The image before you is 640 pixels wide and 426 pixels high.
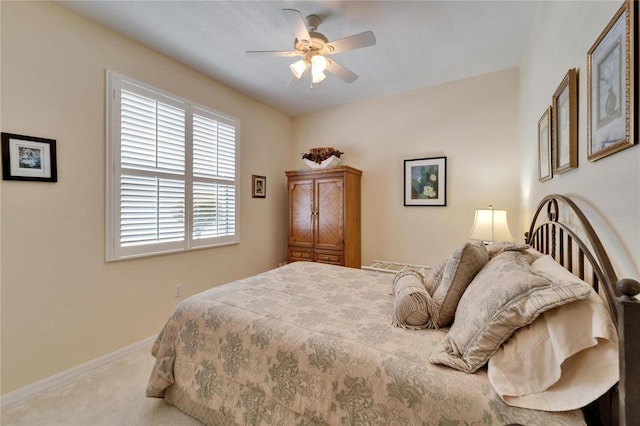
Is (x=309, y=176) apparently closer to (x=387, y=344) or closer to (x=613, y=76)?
(x=387, y=344)

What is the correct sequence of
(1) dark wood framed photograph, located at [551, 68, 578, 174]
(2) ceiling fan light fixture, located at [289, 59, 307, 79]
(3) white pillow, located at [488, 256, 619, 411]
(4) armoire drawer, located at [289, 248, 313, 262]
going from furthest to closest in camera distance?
(4) armoire drawer, located at [289, 248, 313, 262]
(2) ceiling fan light fixture, located at [289, 59, 307, 79]
(1) dark wood framed photograph, located at [551, 68, 578, 174]
(3) white pillow, located at [488, 256, 619, 411]

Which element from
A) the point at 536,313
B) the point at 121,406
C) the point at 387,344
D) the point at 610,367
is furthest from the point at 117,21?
the point at 610,367

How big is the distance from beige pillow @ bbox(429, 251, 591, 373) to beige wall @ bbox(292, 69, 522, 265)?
2.13 metres

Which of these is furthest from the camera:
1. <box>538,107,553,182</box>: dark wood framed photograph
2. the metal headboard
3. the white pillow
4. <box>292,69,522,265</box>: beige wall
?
<box>292,69,522,265</box>: beige wall

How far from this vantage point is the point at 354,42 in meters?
1.92

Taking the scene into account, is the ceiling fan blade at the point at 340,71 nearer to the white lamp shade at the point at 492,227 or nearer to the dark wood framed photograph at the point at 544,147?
the dark wood framed photograph at the point at 544,147

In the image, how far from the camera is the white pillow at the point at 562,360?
0.78 m

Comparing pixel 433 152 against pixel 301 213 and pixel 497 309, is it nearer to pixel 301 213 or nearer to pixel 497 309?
pixel 301 213

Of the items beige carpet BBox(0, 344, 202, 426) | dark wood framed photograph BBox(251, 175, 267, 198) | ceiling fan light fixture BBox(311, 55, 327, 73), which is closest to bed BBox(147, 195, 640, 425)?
beige carpet BBox(0, 344, 202, 426)

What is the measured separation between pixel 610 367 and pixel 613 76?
0.92 m

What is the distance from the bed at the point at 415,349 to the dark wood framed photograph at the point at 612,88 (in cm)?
30

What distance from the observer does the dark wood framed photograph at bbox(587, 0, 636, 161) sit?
0.80 metres

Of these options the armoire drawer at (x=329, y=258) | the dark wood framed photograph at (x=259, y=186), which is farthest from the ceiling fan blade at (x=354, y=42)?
the armoire drawer at (x=329, y=258)

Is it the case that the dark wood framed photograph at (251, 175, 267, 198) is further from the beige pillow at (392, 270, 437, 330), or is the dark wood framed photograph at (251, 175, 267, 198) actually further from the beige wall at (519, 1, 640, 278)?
the beige wall at (519, 1, 640, 278)
